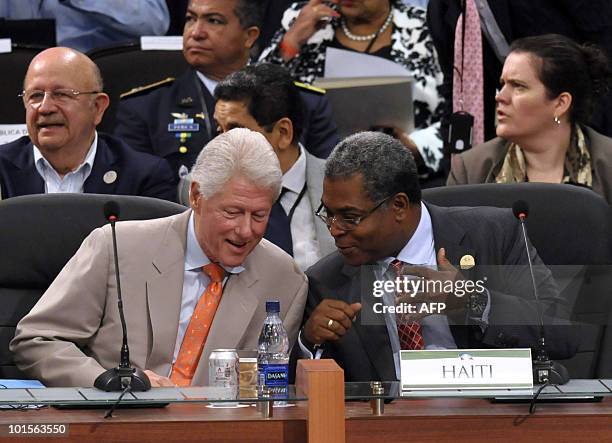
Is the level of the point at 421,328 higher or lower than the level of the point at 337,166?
lower

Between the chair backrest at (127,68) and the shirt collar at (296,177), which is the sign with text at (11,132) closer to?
the chair backrest at (127,68)

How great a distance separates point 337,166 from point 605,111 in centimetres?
219

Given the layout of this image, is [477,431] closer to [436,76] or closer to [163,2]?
[436,76]

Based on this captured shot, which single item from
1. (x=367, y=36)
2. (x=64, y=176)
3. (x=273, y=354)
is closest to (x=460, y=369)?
(x=273, y=354)

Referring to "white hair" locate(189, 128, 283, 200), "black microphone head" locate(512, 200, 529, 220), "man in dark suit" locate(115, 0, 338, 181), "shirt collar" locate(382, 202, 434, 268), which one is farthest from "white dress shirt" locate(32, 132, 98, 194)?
"black microphone head" locate(512, 200, 529, 220)

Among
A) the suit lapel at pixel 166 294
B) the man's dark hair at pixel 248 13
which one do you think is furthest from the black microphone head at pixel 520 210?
the man's dark hair at pixel 248 13

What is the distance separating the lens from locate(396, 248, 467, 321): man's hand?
9.60 feet

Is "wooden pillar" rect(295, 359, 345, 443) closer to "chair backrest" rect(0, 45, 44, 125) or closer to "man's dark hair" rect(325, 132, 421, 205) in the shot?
"man's dark hair" rect(325, 132, 421, 205)

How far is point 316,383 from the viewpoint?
2.59m

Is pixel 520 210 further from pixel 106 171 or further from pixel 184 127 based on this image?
pixel 184 127

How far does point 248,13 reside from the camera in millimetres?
5461

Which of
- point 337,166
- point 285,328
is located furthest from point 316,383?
point 337,166

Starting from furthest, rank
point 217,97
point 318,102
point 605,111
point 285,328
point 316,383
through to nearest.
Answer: point 605,111
point 318,102
point 217,97
point 285,328
point 316,383

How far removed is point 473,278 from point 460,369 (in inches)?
13.7
